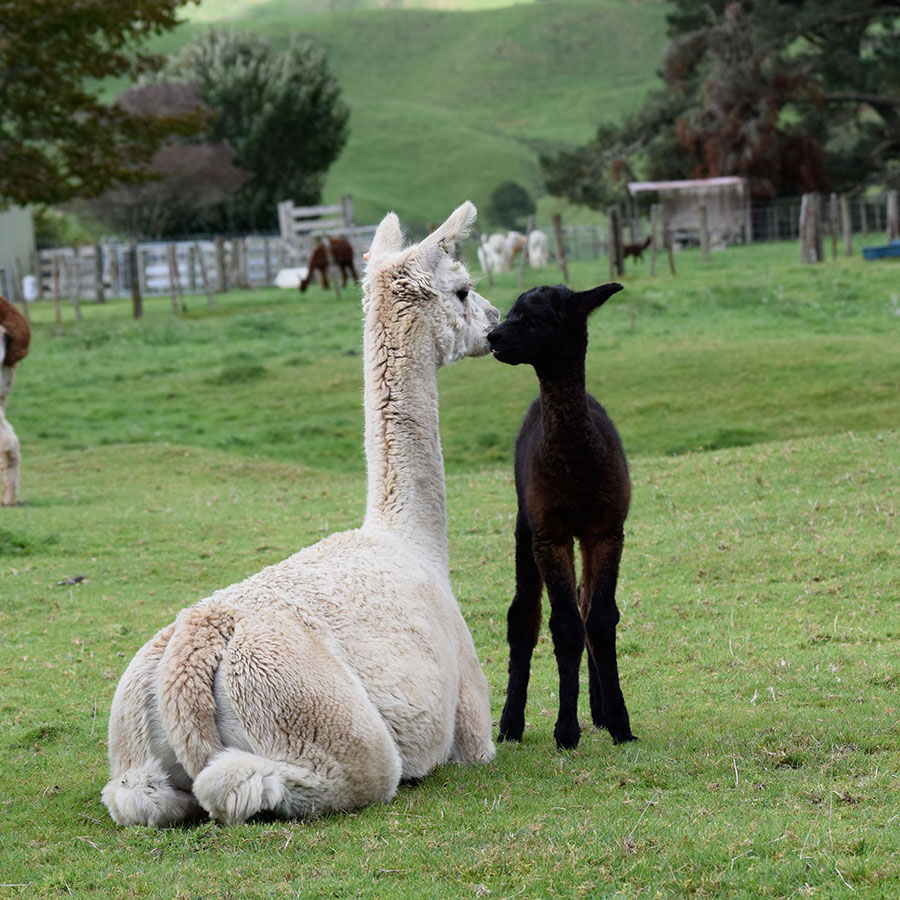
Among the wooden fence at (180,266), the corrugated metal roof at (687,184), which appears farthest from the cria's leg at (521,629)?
the corrugated metal roof at (687,184)

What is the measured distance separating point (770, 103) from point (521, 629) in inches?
1951

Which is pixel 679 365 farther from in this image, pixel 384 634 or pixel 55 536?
pixel 384 634

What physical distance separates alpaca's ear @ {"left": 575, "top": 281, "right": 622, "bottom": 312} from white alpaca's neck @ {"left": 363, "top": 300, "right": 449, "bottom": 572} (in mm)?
732

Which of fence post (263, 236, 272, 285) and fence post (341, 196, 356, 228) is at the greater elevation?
fence post (341, 196, 356, 228)

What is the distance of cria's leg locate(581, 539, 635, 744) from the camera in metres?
5.80

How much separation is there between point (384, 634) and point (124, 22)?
929 inches

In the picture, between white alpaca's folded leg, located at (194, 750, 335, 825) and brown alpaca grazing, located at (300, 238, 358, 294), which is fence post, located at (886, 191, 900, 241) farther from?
white alpaca's folded leg, located at (194, 750, 335, 825)

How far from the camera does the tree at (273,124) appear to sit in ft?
211

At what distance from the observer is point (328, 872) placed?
3945 mm

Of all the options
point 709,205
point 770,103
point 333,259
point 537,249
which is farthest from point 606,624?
point 709,205

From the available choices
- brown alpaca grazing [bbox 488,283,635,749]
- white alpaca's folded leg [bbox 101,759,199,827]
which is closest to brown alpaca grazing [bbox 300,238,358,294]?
brown alpaca grazing [bbox 488,283,635,749]

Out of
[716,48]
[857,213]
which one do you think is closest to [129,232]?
[716,48]

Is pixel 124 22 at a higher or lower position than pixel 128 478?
higher

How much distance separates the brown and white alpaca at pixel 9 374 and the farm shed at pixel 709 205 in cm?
4140
